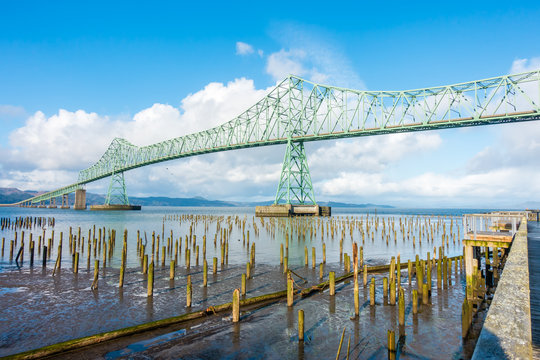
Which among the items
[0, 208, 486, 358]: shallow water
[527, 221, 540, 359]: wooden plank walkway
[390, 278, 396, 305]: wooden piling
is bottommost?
[0, 208, 486, 358]: shallow water

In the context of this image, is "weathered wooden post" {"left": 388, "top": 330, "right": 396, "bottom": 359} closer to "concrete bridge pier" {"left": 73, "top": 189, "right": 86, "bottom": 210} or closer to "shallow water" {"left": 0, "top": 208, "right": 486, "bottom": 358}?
"shallow water" {"left": 0, "top": 208, "right": 486, "bottom": 358}

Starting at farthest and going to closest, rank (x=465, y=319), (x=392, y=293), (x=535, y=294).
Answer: (x=392, y=293), (x=465, y=319), (x=535, y=294)

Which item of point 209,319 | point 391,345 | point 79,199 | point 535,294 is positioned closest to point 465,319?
point 535,294

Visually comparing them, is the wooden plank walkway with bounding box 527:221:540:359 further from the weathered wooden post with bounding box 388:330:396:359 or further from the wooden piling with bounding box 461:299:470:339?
the weathered wooden post with bounding box 388:330:396:359

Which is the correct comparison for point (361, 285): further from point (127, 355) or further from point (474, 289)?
point (127, 355)

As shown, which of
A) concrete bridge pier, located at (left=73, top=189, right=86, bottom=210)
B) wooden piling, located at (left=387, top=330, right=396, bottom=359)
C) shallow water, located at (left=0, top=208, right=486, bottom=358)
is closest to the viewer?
wooden piling, located at (left=387, top=330, right=396, bottom=359)

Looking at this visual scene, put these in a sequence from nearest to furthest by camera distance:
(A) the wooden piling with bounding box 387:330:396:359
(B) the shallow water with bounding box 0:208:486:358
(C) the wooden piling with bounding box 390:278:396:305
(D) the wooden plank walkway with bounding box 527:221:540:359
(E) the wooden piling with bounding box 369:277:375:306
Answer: (D) the wooden plank walkway with bounding box 527:221:540:359, (A) the wooden piling with bounding box 387:330:396:359, (B) the shallow water with bounding box 0:208:486:358, (E) the wooden piling with bounding box 369:277:375:306, (C) the wooden piling with bounding box 390:278:396:305

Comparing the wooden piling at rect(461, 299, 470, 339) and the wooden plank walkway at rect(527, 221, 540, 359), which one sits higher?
the wooden plank walkway at rect(527, 221, 540, 359)

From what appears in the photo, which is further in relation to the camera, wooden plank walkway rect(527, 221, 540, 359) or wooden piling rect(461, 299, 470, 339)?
wooden piling rect(461, 299, 470, 339)

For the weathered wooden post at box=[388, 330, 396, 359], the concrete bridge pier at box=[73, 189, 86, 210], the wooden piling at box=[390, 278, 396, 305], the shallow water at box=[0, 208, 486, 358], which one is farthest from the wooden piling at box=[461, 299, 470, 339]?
the concrete bridge pier at box=[73, 189, 86, 210]

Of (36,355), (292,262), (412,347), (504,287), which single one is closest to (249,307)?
(412,347)

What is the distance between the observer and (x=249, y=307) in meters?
10.2

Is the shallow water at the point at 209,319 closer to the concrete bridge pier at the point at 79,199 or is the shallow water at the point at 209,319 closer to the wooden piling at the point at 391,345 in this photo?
the wooden piling at the point at 391,345

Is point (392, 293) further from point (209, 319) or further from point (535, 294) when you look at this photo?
point (209, 319)
